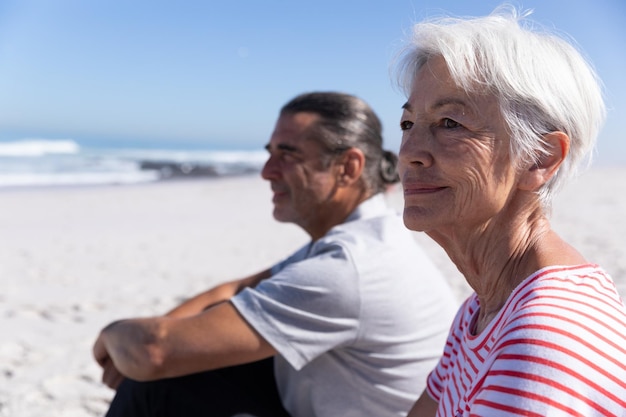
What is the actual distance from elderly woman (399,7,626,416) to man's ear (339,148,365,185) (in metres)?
1.14

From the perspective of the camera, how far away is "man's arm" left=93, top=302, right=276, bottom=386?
2.01 meters

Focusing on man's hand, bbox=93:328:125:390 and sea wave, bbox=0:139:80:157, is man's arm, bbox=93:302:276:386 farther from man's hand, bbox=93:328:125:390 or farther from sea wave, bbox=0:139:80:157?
sea wave, bbox=0:139:80:157

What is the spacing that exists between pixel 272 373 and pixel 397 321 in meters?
0.54

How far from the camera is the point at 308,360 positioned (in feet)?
6.61

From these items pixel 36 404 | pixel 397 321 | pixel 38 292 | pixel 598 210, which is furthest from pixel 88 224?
pixel 397 321

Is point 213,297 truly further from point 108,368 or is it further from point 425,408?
point 425,408

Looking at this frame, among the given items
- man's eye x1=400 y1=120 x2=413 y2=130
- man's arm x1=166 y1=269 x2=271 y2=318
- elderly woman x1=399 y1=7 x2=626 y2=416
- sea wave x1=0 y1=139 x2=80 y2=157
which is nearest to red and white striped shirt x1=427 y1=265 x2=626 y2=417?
elderly woman x1=399 y1=7 x2=626 y2=416

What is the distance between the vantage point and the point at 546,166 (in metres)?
1.34

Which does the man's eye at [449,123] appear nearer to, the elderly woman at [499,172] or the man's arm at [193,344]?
the elderly woman at [499,172]

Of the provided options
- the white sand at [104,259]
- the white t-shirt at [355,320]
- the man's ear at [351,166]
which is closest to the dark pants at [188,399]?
the white t-shirt at [355,320]

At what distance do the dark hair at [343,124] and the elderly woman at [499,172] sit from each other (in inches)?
46.1

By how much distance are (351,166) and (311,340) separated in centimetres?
88

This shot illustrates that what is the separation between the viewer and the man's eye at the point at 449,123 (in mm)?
1375

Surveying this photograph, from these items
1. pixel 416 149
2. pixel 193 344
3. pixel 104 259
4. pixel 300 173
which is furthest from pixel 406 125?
pixel 104 259
